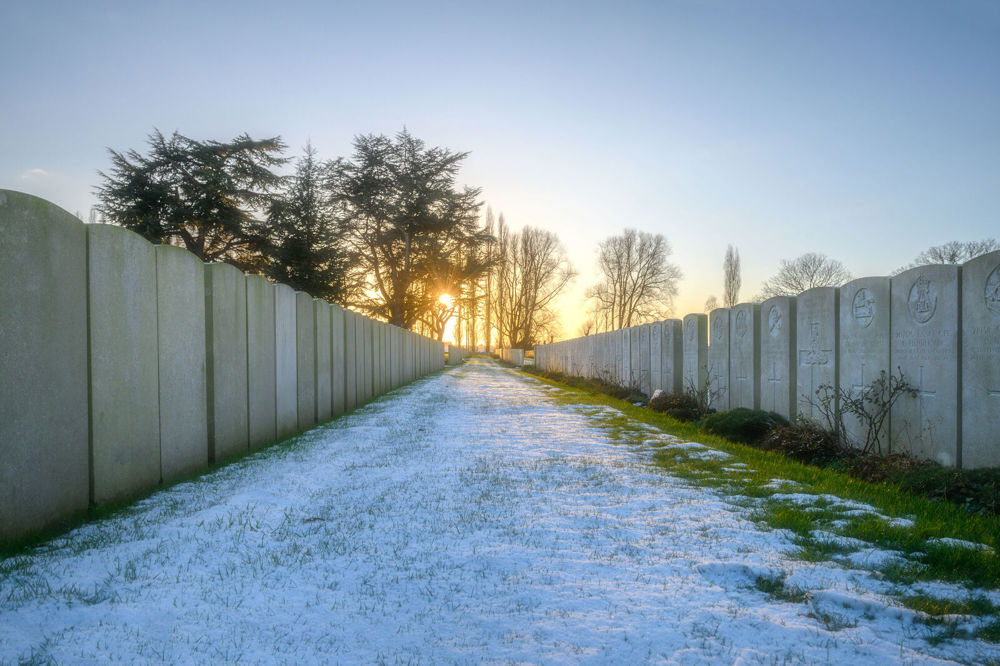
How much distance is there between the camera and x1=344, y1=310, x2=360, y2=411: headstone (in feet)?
42.2

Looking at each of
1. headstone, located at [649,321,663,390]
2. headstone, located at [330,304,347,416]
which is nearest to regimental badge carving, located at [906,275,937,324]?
headstone, located at [649,321,663,390]

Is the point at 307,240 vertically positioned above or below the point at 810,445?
above

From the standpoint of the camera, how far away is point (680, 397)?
12.2m

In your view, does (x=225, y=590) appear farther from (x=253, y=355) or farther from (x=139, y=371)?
(x=253, y=355)

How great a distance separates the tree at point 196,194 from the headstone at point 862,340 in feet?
77.8

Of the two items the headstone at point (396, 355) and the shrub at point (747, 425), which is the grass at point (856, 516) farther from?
the headstone at point (396, 355)

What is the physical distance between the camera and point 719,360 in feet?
37.3

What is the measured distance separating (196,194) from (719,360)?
22209 mm

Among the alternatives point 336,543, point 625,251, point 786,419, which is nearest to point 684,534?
point 336,543

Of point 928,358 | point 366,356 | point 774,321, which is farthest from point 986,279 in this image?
point 366,356

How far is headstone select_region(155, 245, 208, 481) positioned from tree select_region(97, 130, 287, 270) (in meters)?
19.9

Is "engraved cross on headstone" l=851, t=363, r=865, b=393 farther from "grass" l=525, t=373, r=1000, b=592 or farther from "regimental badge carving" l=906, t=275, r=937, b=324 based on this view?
"grass" l=525, t=373, r=1000, b=592

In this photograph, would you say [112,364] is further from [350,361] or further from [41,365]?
[350,361]

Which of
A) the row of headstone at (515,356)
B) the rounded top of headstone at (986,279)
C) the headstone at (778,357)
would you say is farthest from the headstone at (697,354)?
the row of headstone at (515,356)
